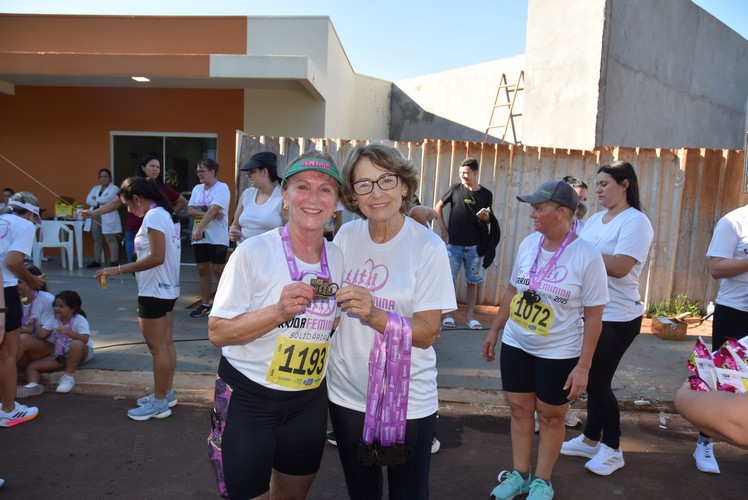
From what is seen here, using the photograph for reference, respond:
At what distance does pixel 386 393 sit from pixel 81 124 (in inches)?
446

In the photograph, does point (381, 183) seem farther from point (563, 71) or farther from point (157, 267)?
point (563, 71)

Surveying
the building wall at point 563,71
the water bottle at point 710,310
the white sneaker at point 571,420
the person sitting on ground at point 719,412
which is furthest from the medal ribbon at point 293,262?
the building wall at point 563,71

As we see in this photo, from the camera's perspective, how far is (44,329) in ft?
16.4

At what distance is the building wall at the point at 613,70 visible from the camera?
29.4 feet

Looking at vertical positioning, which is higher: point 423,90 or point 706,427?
point 423,90

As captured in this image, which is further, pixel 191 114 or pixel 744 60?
pixel 744 60

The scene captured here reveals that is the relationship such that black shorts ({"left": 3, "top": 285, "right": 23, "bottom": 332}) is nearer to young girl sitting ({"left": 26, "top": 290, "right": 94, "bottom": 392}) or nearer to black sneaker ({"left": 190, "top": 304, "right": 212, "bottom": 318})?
young girl sitting ({"left": 26, "top": 290, "right": 94, "bottom": 392})

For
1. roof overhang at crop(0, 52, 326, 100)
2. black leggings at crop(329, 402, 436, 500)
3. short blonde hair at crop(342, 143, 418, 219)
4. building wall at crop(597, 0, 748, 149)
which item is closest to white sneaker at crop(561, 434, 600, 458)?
black leggings at crop(329, 402, 436, 500)

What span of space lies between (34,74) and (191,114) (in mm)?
2739

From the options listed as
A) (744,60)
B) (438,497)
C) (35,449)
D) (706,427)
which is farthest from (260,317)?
(744,60)

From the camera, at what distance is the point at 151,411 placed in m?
4.46

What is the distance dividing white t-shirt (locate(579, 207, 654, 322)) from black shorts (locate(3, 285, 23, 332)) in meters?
4.28

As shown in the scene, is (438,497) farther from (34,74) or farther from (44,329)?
(34,74)

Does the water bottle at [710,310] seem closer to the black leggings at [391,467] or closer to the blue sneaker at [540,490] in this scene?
the blue sneaker at [540,490]
